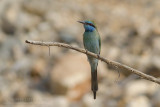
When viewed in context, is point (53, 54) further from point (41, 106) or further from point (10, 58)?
point (41, 106)

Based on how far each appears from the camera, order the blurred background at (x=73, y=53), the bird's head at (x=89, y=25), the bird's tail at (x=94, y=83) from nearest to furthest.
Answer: the bird's tail at (x=94, y=83), the bird's head at (x=89, y=25), the blurred background at (x=73, y=53)

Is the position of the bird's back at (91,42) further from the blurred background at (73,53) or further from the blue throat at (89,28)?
the blurred background at (73,53)

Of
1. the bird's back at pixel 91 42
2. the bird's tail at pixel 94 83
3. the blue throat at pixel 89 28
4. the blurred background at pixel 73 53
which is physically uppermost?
the blurred background at pixel 73 53

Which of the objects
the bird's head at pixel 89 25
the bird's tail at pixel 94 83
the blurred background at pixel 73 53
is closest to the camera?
the bird's tail at pixel 94 83

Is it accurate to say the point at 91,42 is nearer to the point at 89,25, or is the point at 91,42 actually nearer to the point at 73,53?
the point at 89,25

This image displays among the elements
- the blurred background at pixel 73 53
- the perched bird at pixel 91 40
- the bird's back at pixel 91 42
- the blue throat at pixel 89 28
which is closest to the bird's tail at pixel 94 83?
the perched bird at pixel 91 40

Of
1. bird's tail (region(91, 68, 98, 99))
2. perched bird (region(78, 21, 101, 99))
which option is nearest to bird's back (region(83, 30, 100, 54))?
perched bird (region(78, 21, 101, 99))

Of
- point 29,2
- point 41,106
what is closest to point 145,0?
point 29,2

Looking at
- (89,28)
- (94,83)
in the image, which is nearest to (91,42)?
(89,28)

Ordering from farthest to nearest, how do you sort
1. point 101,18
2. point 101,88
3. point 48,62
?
point 101,18 < point 48,62 < point 101,88
